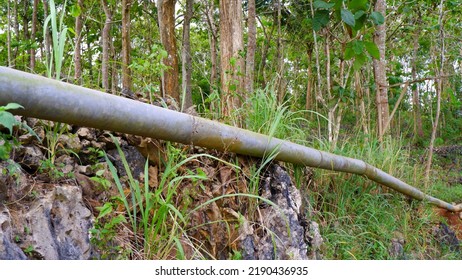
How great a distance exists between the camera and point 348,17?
1.74 meters

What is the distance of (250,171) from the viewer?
2348mm

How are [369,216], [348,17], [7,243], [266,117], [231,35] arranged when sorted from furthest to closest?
[231,35], [369,216], [266,117], [348,17], [7,243]

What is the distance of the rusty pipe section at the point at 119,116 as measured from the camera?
1.27 metres

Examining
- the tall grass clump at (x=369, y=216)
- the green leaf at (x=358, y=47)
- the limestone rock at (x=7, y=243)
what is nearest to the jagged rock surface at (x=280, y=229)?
the tall grass clump at (x=369, y=216)

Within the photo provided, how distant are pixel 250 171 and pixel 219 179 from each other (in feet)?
0.60

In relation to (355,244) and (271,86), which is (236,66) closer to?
(271,86)

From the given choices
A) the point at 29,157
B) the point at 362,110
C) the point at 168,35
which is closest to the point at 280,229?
the point at 29,157

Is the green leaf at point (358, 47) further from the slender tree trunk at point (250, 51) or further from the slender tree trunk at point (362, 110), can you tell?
the slender tree trunk at point (362, 110)

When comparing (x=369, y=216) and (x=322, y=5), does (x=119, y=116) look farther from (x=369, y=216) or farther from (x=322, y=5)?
(x=369, y=216)

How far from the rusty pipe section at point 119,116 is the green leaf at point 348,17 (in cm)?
72

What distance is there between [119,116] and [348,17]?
985 millimetres

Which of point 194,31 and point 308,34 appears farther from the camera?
point 194,31

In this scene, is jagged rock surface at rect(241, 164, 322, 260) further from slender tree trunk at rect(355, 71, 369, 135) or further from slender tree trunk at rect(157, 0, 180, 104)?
slender tree trunk at rect(157, 0, 180, 104)
